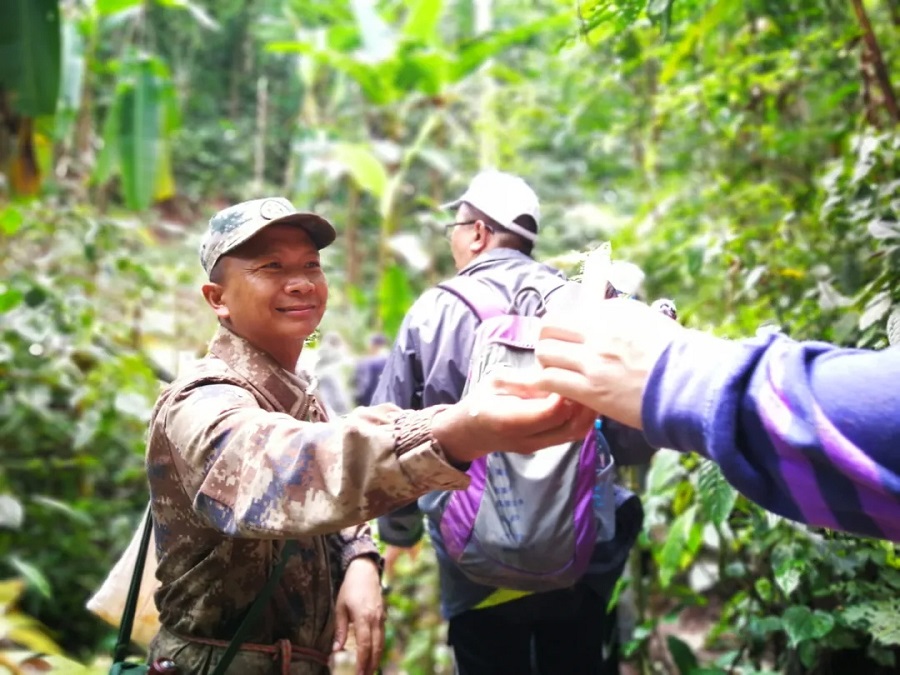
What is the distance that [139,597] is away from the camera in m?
1.98

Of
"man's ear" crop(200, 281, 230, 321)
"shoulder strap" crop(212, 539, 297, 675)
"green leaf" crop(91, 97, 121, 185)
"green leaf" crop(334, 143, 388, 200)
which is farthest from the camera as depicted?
"green leaf" crop(334, 143, 388, 200)

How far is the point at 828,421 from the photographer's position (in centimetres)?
94

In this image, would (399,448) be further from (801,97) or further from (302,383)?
(801,97)

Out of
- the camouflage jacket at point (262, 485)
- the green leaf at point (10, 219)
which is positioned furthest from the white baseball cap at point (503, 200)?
the green leaf at point (10, 219)

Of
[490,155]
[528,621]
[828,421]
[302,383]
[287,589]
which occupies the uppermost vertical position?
[490,155]

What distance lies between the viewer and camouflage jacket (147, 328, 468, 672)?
45.2 inches

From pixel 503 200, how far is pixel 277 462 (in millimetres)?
1658

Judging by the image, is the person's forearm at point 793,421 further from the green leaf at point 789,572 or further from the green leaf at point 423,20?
the green leaf at point 423,20

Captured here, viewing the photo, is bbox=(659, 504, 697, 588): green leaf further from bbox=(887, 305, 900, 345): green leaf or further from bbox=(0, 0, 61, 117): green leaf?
bbox=(0, 0, 61, 117): green leaf

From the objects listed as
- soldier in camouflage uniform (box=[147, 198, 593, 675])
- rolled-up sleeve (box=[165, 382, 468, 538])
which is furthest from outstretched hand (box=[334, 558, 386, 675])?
rolled-up sleeve (box=[165, 382, 468, 538])

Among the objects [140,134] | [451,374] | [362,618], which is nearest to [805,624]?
[451,374]

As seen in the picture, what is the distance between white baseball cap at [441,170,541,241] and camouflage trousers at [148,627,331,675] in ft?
5.03

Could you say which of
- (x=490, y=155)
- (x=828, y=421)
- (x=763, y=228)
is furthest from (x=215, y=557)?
(x=490, y=155)

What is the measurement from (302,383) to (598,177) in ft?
30.2
